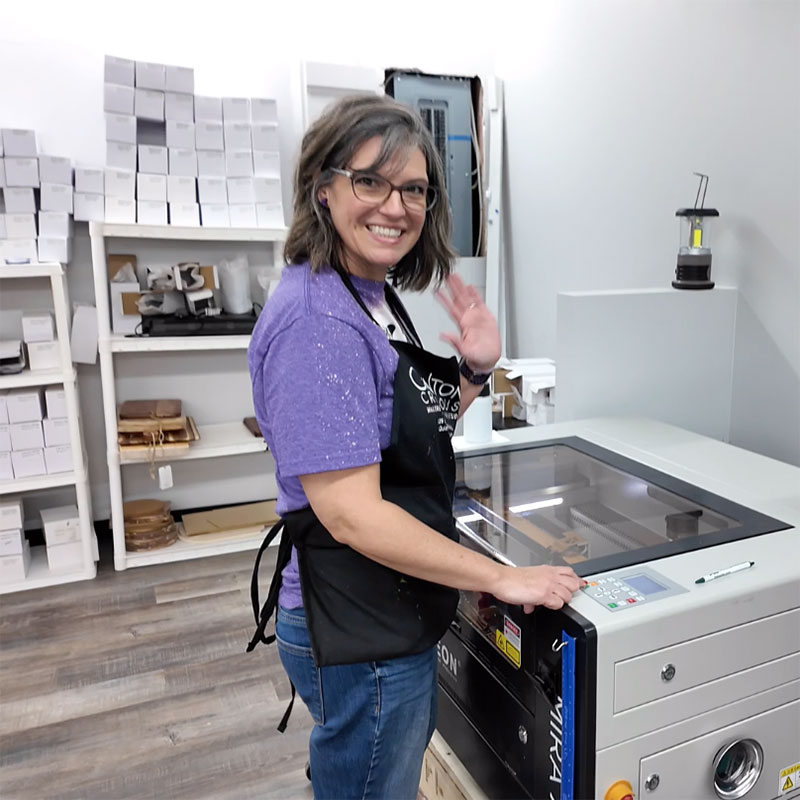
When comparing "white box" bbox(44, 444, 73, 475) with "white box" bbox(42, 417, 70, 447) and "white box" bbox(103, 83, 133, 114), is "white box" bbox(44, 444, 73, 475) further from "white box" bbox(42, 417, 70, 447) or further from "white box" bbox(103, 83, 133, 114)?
"white box" bbox(103, 83, 133, 114)

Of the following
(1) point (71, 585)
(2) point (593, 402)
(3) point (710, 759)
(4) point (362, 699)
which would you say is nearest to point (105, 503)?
(1) point (71, 585)

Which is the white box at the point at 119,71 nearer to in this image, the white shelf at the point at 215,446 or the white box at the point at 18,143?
the white box at the point at 18,143

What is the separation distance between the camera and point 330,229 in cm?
91

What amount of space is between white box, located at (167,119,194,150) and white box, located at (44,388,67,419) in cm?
103

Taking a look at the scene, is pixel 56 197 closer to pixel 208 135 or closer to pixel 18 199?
pixel 18 199

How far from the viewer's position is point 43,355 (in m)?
2.57

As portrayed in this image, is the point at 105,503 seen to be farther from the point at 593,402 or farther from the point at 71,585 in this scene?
the point at 593,402

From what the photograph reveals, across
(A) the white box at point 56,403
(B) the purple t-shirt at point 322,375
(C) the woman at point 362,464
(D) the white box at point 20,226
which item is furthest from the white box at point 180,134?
(B) the purple t-shirt at point 322,375

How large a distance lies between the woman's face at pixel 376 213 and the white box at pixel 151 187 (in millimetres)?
2034

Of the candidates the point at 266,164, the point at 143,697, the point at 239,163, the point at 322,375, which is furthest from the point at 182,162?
the point at 322,375

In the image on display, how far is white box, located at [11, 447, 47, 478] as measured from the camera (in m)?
2.56

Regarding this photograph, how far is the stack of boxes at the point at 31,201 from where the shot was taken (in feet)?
8.36

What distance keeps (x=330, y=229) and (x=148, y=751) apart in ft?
4.91

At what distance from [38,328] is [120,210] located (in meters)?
0.54
